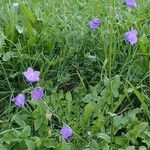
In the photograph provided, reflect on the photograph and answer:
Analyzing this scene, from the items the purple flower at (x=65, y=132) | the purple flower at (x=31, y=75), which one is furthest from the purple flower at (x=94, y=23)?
the purple flower at (x=65, y=132)

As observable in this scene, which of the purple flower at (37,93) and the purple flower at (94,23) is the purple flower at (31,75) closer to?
the purple flower at (37,93)

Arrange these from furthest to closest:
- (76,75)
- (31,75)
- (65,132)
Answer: (76,75) → (31,75) → (65,132)

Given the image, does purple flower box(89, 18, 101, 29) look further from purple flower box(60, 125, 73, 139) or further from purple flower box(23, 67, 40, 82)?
purple flower box(60, 125, 73, 139)

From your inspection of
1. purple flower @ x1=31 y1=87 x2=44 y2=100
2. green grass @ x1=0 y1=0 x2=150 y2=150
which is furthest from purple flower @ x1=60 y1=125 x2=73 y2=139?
purple flower @ x1=31 y1=87 x2=44 y2=100

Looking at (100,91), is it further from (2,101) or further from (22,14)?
(22,14)

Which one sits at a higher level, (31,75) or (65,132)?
(31,75)

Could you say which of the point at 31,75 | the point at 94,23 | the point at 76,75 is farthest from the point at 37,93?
the point at 94,23

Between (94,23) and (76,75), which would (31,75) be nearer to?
(76,75)

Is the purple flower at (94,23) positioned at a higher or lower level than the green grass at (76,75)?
higher
